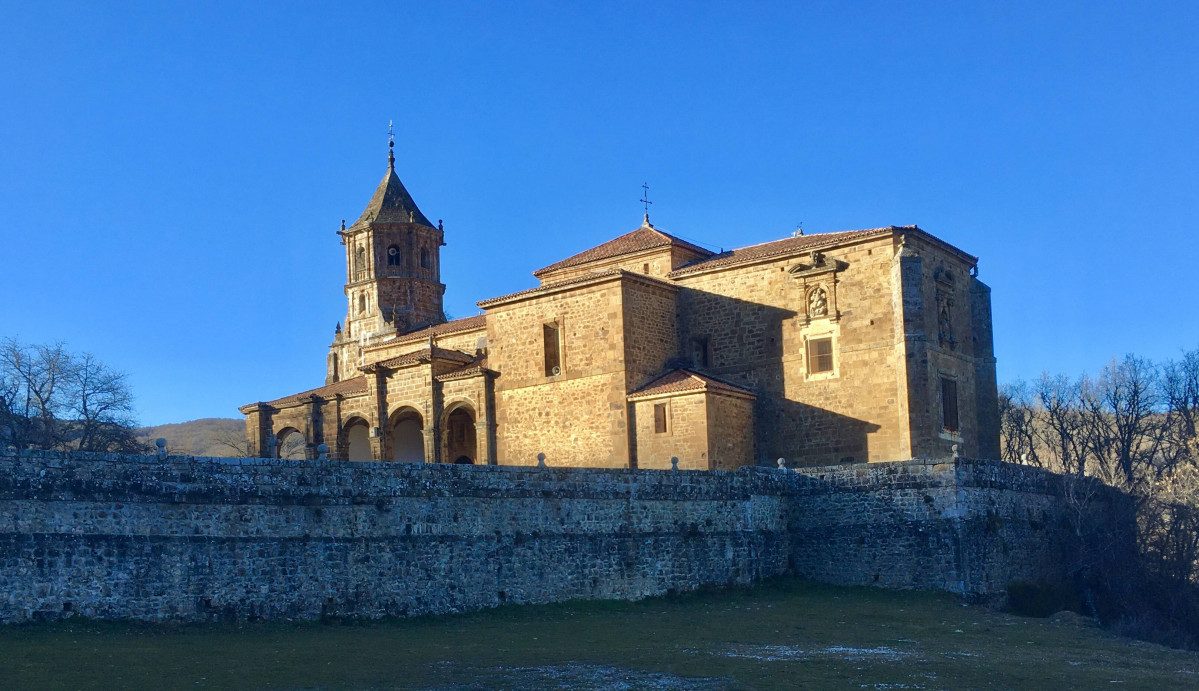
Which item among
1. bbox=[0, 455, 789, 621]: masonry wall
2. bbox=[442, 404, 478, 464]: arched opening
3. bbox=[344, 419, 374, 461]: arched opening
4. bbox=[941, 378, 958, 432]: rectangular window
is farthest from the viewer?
bbox=[344, 419, 374, 461]: arched opening

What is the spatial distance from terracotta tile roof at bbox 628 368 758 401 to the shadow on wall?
2.17 ft

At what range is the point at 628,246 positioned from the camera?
130 feet

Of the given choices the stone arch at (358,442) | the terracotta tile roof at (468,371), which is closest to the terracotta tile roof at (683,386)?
the terracotta tile roof at (468,371)

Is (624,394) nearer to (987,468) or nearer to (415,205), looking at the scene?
(987,468)

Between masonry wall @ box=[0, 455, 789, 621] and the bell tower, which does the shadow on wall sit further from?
the bell tower

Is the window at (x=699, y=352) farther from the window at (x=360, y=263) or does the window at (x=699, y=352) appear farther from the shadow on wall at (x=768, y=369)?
the window at (x=360, y=263)

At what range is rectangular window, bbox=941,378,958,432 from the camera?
3331 centimetres

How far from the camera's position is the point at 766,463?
34.5 meters

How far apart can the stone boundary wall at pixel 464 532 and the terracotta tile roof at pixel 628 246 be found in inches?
491

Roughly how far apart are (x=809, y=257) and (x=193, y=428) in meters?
96.7

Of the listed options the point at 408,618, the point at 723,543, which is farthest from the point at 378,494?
the point at 723,543

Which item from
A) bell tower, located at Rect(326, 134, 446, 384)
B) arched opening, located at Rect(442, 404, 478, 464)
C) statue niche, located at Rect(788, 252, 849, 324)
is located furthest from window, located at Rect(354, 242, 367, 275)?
statue niche, located at Rect(788, 252, 849, 324)

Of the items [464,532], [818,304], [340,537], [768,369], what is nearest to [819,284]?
[818,304]

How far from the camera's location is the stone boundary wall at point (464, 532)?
1769 cm
